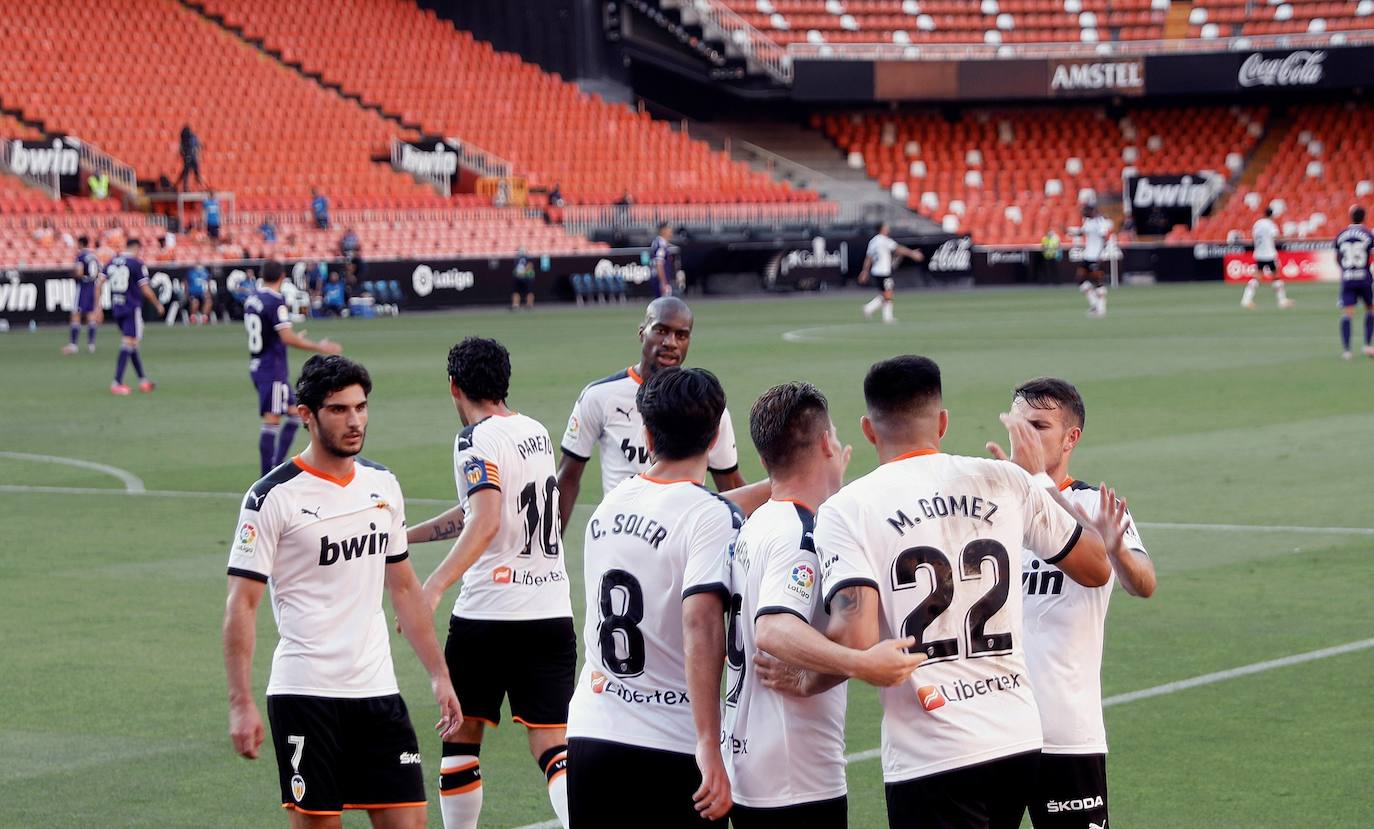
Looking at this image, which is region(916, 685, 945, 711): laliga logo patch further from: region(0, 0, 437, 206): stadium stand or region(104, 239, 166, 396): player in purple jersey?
region(0, 0, 437, 206): stadium stand

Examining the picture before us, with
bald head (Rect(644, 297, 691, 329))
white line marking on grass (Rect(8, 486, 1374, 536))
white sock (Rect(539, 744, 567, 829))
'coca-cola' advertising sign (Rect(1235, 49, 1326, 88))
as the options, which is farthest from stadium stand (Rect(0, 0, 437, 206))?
white sock (Rect(539, 744, 567, 829))

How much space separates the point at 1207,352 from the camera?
29062 mm

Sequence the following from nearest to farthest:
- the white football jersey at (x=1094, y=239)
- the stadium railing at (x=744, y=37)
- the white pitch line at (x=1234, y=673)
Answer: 1. the white pitch line at (x=1234, y=673)
2. the white football jersey at (x=1094, y=239)
3. the stadium railing at (x=744, y=37)

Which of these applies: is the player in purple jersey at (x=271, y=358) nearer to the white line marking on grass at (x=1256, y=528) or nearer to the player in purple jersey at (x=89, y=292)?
the white line marking on grass at (x=1256, y=528)

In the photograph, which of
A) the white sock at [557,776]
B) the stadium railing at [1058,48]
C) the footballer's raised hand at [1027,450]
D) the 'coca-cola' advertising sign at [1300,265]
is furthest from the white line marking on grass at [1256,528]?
the stadium railing at [1058,48]

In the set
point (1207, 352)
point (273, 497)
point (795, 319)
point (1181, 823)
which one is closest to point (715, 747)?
point (273, 497)

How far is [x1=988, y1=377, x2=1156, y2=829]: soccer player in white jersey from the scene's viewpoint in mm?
5199

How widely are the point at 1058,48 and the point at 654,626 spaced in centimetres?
6114

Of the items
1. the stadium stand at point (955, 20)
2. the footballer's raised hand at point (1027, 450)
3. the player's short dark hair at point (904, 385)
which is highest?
the stadium stand at point (955, 20)

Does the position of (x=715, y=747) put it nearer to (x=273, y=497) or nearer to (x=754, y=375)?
(x=273, y=497)

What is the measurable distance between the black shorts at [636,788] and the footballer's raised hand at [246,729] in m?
1.16

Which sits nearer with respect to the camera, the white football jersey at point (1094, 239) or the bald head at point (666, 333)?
the bald head at point (666, 333)

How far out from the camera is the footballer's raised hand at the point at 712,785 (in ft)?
15.3

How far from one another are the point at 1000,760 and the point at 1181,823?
2.48 metres
